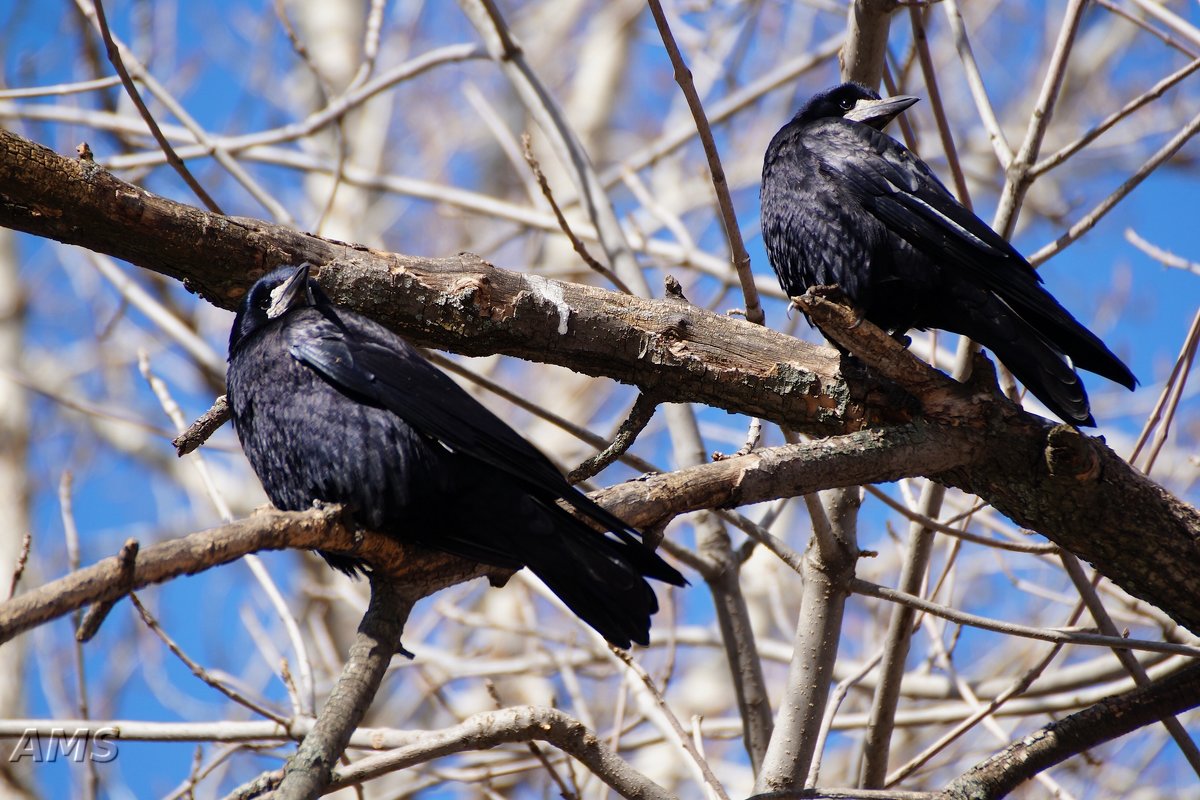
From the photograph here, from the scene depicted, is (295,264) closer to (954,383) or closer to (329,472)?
(329,472)

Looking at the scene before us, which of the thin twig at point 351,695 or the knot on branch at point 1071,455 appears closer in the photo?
the thin twig at point 351,695

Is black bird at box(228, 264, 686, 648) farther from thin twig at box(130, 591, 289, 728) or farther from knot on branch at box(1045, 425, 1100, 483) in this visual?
knot on branch at box(1045, 425, 1100, 483)

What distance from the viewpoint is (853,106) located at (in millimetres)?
4738

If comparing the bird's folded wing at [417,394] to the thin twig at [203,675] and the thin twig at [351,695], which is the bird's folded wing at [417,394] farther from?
the thin twig at [203,675]

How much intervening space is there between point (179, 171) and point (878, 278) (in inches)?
95.1

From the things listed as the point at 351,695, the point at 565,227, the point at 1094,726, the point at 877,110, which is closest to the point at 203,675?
the point at 351,695

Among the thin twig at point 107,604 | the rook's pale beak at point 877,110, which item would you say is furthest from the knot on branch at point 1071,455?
the thin twig at point 107,604

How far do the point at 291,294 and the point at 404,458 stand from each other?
A: 643 millimetres

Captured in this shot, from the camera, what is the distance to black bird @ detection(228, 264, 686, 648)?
2893 millimetres

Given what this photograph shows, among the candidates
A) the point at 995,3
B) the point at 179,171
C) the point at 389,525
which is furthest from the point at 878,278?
the point at 995,3

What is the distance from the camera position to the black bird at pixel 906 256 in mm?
→ 3508

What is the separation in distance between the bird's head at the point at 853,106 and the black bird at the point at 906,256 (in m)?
0.05

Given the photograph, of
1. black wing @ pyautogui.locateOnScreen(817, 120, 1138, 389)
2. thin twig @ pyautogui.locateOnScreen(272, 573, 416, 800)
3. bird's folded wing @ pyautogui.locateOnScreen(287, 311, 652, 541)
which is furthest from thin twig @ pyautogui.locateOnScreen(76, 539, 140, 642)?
black wing @ pyautogui.locateOnScreen(817, 120, 1138, 389)

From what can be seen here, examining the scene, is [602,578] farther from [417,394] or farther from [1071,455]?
[1071,455]
